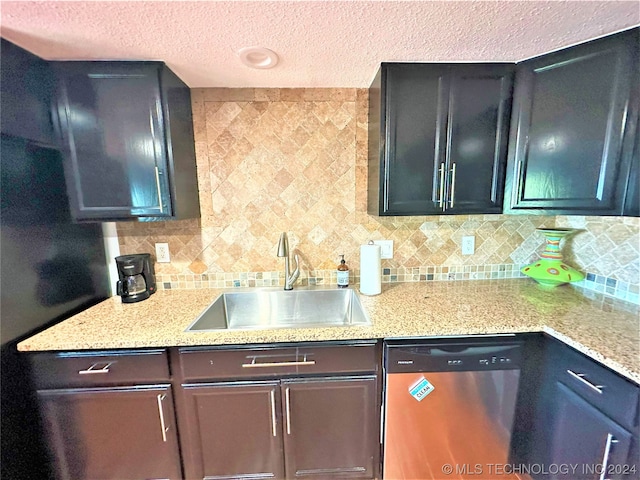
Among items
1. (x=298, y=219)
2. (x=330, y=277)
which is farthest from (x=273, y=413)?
(x=298, y=219)

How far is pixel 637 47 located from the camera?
1.06 meters

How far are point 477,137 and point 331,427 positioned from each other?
164 cm

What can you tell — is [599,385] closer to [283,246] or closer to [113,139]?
[283,246]

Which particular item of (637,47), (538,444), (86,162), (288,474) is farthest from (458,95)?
(288,474)

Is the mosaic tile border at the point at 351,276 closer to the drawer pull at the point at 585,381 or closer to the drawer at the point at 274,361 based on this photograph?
the drawer at the point at 274,361

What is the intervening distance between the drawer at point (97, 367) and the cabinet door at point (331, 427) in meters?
0.59

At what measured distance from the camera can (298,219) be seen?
1.68m

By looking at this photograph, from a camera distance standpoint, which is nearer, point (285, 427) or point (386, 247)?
point (285, 427)

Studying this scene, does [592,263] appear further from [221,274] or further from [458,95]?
[221,274]

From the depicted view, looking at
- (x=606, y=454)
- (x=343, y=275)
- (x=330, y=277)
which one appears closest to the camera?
(x=606, y=454)

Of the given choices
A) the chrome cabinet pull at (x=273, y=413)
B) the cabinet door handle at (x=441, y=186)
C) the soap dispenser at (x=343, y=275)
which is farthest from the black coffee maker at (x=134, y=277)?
the cabinet door handle at (x=441, y=186)

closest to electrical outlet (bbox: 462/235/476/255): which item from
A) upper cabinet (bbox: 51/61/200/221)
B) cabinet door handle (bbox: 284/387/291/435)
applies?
cabinet door handle (bbox: 284/387/291/435)

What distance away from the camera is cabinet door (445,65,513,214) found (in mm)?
1316

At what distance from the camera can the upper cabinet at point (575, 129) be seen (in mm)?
1106
